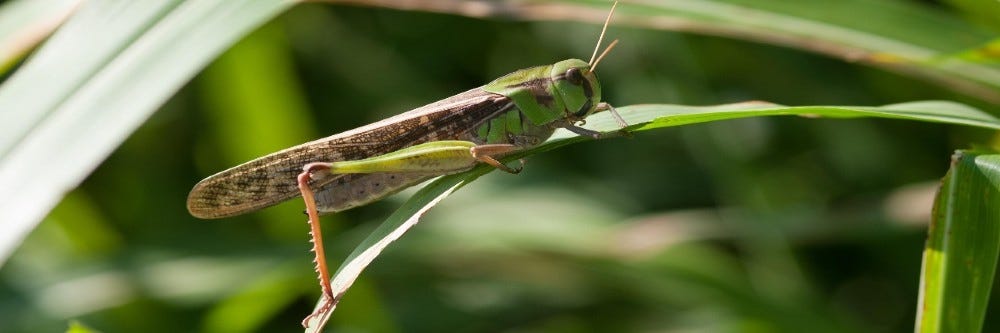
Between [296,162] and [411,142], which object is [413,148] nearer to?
[411,142]

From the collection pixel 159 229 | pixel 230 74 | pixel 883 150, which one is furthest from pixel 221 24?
pixel 883 150

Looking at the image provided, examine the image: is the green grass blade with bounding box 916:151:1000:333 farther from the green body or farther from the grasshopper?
the green body

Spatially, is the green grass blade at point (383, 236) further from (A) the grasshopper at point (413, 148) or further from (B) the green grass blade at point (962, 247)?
(B) the green grass blade at point (962, 247)

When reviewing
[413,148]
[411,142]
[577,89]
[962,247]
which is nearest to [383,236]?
[413,148]

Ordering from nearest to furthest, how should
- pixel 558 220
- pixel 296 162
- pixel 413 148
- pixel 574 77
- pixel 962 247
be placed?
pixel 962 247 < pixel 413 148 < pixel 296 162 < pixel 574 77 < pixel 558 220

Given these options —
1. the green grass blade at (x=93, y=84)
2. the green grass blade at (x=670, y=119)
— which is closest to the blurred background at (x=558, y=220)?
the green grass blade at (x=670, y=119)

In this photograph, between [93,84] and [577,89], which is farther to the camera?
[577,89]

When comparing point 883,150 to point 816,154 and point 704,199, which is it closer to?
point 816,154

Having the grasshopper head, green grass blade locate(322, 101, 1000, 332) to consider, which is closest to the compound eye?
the grasshopper head
